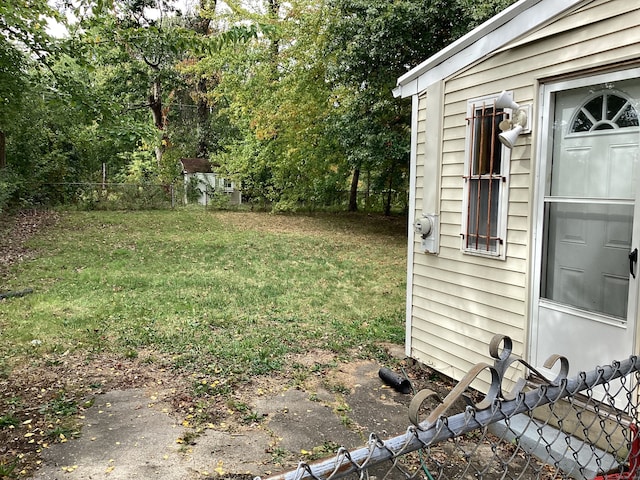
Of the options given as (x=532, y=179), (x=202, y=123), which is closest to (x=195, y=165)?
(x=202, y=123)

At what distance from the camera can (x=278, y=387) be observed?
4055 mm

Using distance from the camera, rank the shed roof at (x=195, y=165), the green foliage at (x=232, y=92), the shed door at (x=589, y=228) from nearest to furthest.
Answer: the shed door at (x=589, y=228), the green foliage at (x=232, y=92), the shed roof at (x=195, y=165)

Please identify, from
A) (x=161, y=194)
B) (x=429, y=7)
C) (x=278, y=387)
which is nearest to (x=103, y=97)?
(x=278, y=387)

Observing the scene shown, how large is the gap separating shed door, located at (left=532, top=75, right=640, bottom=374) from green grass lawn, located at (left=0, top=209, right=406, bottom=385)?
2200 mm

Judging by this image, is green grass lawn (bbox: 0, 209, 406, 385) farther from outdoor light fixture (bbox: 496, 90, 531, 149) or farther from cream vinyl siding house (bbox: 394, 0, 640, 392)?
outdoor light fixture (bbox: 496, 90, 531, 149)

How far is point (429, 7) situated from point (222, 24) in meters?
12.8

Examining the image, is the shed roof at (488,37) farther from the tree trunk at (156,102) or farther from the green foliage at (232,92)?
the tree trunk at (156,102)

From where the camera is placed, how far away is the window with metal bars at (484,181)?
3.57 meters

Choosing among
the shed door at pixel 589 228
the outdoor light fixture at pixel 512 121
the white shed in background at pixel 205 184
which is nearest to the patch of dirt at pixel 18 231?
the white shed in background at pixel 205 184

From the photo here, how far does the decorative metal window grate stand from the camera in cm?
360

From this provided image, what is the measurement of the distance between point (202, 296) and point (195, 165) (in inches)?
644

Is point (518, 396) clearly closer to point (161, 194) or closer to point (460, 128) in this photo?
point (460, 128)

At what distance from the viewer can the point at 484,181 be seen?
372cm

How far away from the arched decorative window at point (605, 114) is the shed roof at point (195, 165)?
19.6 m
